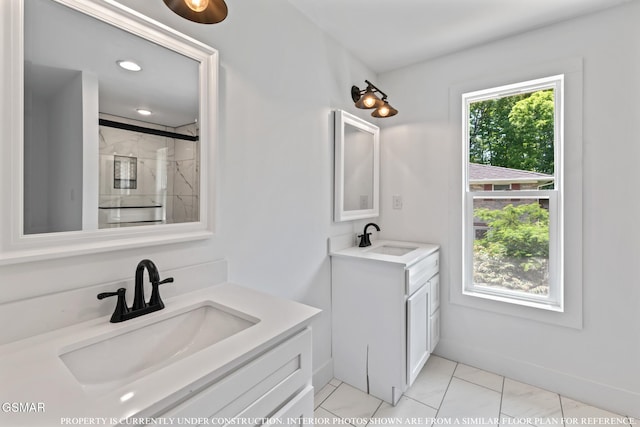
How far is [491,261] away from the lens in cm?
219

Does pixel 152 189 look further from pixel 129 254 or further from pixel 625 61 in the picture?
pixel 625 61

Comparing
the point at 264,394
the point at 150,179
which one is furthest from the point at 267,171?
the point at 264,394

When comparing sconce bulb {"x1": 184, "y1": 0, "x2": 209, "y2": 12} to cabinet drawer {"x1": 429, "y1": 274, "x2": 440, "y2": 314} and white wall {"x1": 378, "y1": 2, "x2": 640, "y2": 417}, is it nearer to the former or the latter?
white wall {"x1": 378, "y1": 2, "x2": 640, "y2": 417}

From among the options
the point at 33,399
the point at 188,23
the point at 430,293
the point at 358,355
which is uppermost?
the point at 188,23

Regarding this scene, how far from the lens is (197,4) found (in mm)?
901

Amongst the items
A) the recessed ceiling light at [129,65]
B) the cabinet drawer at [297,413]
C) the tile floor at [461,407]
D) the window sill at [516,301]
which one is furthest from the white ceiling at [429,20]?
the tile floor at [461,407]

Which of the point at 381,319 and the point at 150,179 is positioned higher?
the point at 150,179

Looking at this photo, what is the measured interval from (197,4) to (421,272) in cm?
183

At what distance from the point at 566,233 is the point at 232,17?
2.29 metres

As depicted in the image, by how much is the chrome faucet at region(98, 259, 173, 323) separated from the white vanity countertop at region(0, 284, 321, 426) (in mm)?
23

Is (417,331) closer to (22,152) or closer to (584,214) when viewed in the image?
(584,214)

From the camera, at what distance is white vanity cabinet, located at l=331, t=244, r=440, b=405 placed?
69.5 inches

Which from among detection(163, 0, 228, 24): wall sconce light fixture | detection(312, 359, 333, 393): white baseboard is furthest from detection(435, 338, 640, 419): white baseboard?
detection(163, 0, 228, 24): wall sconce light fixture

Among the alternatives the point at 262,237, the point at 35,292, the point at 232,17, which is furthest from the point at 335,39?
the point at 35,292
